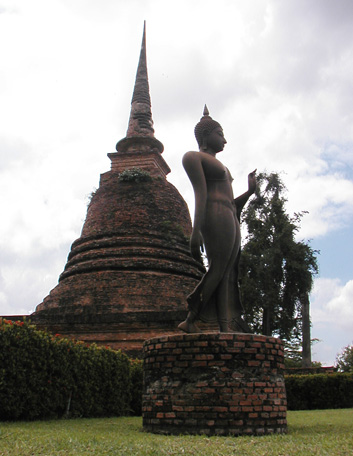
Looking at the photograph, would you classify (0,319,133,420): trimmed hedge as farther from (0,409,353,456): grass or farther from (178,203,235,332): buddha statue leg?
(178,203,235,332): buddha statue leg

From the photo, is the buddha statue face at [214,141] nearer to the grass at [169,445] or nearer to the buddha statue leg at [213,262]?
the buddha statue leg at [213,262]

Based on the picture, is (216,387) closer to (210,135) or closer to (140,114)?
(210,135)

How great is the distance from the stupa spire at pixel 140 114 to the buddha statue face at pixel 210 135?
38.3 feet

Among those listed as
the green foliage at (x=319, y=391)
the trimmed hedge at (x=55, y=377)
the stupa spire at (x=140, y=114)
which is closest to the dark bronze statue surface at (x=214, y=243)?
the trimmed hedge at (x=55, y=377)

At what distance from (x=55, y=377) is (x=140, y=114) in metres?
13.1

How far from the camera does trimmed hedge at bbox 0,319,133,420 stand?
257 inches

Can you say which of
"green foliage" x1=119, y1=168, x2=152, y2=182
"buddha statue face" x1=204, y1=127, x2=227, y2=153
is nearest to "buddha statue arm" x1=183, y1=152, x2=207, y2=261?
"buddha statue face" x1=204, y1=127, x2=227, y2=153

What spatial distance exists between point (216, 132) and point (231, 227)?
50.4 inches

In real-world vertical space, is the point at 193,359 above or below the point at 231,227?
below

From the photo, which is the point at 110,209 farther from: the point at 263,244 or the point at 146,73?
the point at 146,73

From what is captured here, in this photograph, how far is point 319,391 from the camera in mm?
11594

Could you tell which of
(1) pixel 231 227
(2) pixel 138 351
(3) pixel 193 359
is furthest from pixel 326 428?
(2) pixel 138 351

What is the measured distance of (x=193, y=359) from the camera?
4809 mm

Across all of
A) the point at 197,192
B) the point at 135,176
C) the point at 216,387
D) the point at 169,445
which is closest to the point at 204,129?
the point at 197,192
